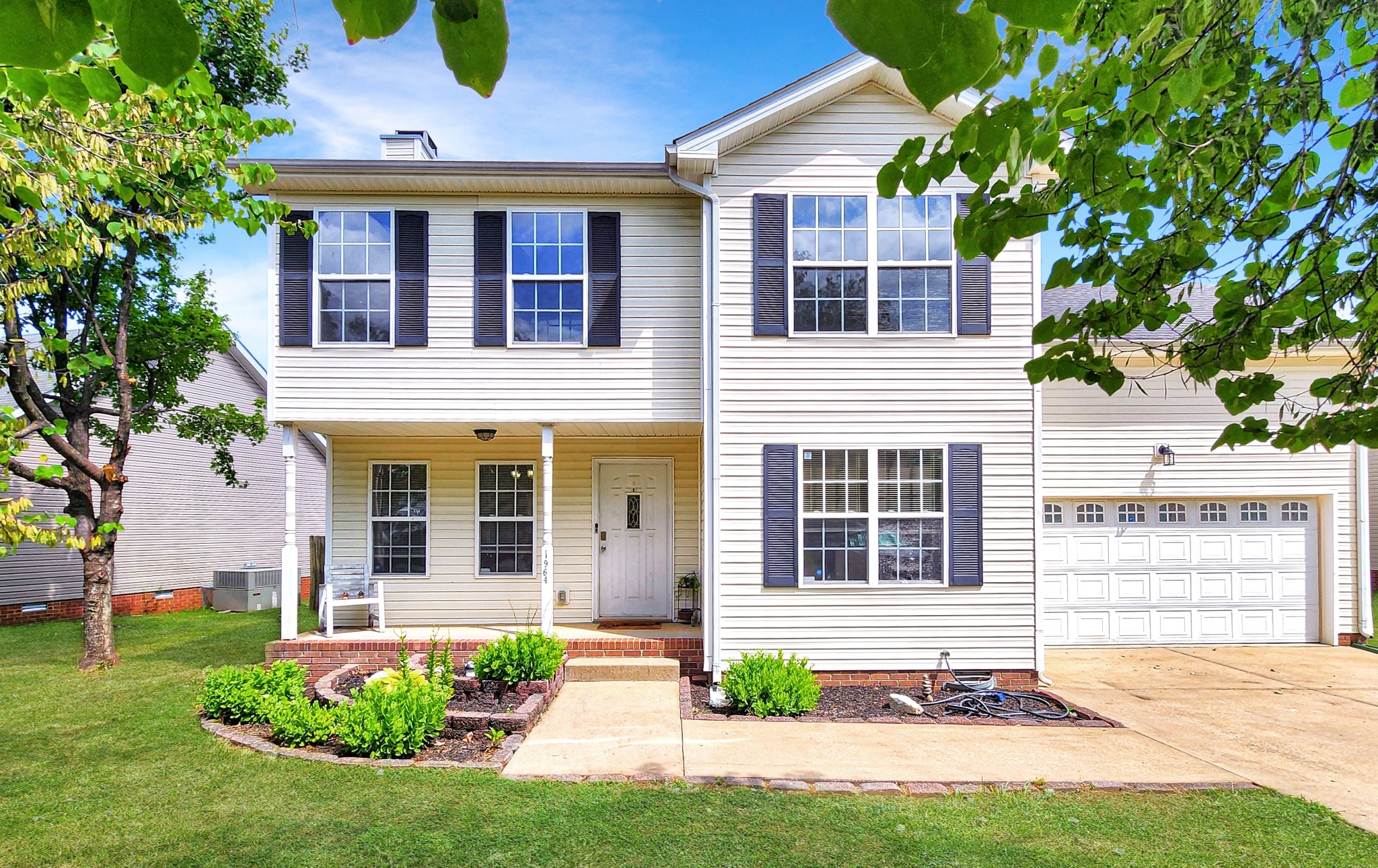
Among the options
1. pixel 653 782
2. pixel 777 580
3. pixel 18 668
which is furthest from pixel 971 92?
pixel 18 668

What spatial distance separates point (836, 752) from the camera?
595 cm

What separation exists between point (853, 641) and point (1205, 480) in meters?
5.64

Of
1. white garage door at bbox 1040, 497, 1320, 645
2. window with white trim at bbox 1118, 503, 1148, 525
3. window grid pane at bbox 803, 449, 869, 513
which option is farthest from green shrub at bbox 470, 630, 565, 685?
window with white trim at bbox 1118, 503, 1148, 525

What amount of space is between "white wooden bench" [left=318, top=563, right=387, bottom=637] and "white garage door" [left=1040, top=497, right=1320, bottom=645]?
842 centimetres

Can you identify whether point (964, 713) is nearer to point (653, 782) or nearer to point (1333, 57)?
point (653, 782)

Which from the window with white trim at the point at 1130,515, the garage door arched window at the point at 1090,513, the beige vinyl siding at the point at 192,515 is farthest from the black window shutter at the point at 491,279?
the window with white trim at the point at 1130,515

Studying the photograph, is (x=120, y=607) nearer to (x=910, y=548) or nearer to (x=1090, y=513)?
(x=910, y=548)

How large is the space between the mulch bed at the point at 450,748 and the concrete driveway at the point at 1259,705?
5336 millimetres

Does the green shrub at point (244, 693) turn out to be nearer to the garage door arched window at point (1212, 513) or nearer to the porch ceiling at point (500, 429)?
the porch ceiling at point (500, 429)

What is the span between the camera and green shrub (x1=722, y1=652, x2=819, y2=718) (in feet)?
23.0

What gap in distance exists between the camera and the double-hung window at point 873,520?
26.9 feet

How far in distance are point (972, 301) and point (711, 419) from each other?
3.02 metres

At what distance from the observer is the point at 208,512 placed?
55.4 ft

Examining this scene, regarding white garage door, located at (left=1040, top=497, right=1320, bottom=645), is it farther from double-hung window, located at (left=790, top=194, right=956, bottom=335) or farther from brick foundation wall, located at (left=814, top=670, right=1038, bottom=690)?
double-hung window, located at (left=790, top=194, right=956, bottom=335)
